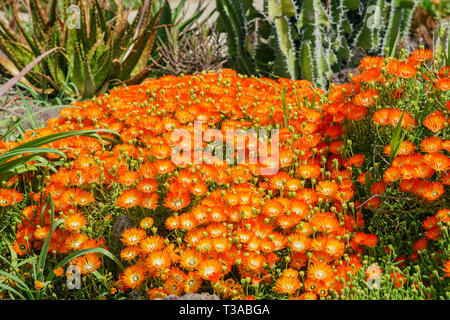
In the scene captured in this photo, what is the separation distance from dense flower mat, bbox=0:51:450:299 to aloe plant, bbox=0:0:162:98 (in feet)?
4.26

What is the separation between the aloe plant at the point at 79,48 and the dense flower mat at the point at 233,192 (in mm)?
1297

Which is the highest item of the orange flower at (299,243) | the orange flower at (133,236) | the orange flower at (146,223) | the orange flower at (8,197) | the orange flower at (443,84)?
the orange flower at (443,84)

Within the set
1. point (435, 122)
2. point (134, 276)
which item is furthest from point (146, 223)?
point (435, 122)

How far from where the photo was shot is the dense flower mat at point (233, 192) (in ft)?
6.67

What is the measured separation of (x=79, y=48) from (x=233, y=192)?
101 inches

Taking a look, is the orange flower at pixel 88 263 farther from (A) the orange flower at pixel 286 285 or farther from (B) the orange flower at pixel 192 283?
(A) the orange flower at pixel 286 285

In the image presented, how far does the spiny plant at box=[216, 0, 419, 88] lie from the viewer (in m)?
4.05

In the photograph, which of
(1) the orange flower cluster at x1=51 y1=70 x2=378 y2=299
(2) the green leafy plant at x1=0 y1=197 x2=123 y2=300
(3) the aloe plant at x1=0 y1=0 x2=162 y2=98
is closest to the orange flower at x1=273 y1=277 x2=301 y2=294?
(1) the orange flower cluster at x1=51 y1=70 x2=378 y2=299

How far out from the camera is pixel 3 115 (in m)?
3.82

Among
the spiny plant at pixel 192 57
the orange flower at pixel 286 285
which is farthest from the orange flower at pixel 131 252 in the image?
the spiny plant at pixel 192 57

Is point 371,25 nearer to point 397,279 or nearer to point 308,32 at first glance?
point 308,32

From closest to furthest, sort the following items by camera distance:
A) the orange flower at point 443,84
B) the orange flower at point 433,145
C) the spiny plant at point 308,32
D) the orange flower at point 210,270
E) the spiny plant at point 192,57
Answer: the orange flower at point 210,270 < the orange flower at point 433,145 < the orange flower at point 443,84 < the spiny plant at point 308,32 < the spiny plant at point 192,57

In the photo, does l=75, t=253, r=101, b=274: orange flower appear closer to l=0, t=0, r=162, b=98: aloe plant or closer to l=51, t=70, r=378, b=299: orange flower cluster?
l=51, t=70, r=378, b=299: orange flower cluster
